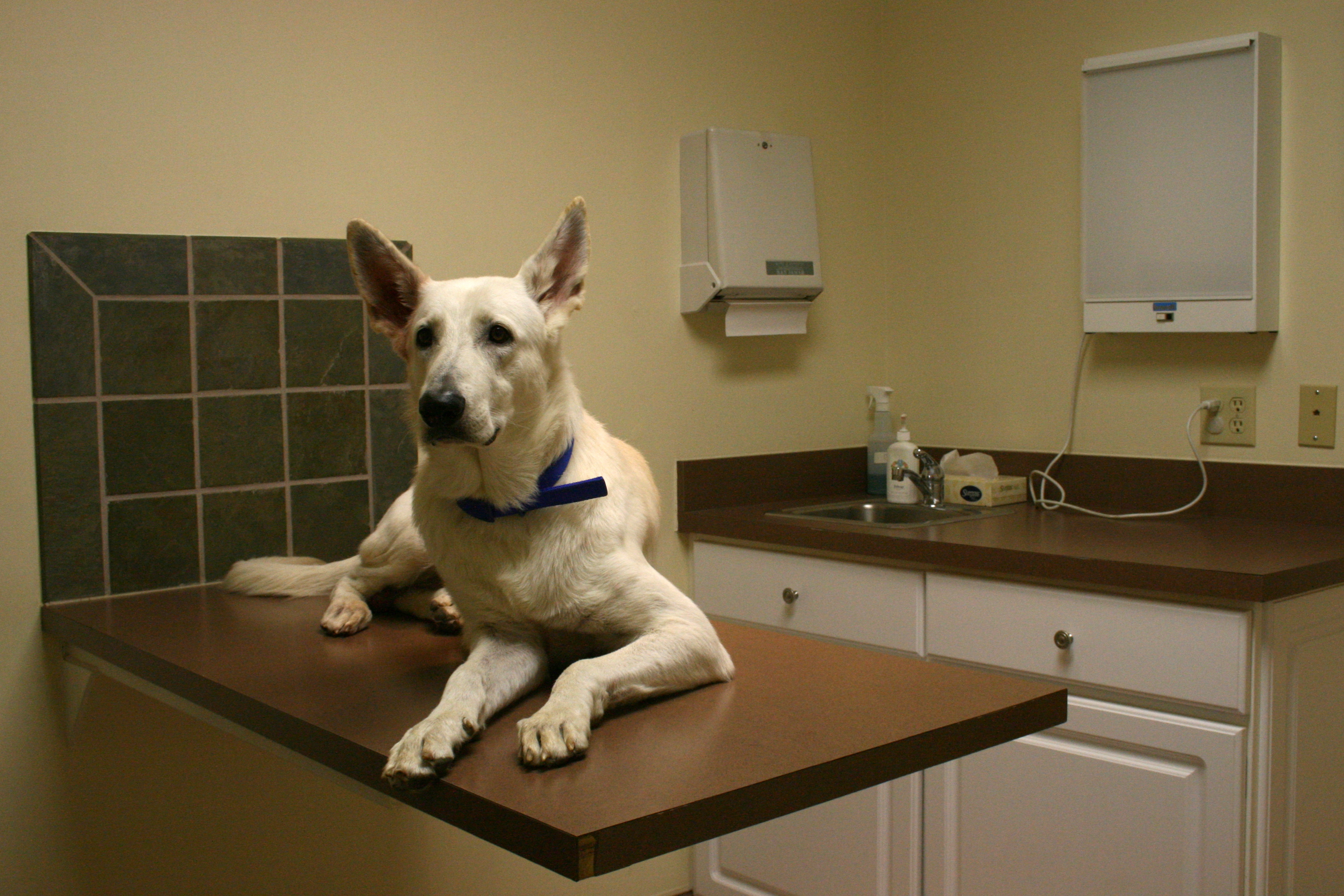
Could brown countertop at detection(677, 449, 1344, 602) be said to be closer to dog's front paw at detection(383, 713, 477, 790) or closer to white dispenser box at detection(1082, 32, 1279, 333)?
white dispenser box at detection(1082, 32, 1279, 333)

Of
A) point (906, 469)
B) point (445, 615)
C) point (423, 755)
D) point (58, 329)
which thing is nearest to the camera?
point (423, 755)

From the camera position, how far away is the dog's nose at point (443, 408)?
1.25 meters

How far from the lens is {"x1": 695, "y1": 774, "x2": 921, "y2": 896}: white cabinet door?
2.28 m

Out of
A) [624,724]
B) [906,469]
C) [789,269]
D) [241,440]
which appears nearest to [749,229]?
[789,269]

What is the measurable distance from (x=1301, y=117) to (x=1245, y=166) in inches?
6.0

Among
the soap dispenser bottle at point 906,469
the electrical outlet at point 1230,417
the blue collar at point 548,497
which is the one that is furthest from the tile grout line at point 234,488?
the electrical outlet at point 1230,417

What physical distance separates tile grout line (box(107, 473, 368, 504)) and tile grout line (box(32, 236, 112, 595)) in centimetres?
2

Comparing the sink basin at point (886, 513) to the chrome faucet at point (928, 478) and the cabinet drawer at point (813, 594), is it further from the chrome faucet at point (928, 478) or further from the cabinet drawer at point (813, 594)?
the cabinet drawer at point (813, 594)

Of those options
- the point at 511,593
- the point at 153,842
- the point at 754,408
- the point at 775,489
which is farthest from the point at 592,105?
the point at 153,842

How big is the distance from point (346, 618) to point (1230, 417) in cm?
181

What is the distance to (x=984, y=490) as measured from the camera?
2.68 metres

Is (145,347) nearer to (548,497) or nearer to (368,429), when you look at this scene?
(368,429)

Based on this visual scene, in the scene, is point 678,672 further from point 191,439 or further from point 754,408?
point 754,408

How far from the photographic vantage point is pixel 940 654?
226 centimetres
